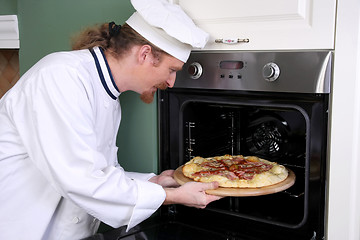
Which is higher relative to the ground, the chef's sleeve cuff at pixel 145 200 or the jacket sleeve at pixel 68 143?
the jacket sleeve at pixel 68 143

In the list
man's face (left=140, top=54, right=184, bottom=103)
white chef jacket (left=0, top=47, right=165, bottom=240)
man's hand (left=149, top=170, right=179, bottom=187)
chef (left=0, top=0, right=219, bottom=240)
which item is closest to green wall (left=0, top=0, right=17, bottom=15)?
chef (left=0, top=0, right=219, bottom=240)

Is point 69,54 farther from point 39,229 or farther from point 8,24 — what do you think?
point 8,24

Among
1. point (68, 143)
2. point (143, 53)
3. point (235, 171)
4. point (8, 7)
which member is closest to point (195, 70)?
point (143, 53)

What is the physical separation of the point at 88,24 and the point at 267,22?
715mm

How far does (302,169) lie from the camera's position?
1625 millimetres

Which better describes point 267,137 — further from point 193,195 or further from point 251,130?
point 193,195

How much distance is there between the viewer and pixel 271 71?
1.28m

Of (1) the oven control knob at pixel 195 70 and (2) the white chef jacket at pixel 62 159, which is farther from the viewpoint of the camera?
(1) the oven control knob at pixel 195 70

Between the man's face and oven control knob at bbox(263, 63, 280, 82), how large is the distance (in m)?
0.26

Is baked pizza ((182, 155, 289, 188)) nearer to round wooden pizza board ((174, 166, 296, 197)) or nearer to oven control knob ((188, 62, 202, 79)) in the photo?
round wooden pizza board ((174, 166, 296, 197))

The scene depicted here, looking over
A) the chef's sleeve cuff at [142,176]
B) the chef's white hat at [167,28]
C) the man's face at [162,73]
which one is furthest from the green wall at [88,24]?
the chef's white hat at [167,28]

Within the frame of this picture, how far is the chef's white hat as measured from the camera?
1257 millimetres

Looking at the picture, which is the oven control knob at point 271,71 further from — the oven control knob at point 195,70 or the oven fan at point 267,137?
the oven fan at point 267,137

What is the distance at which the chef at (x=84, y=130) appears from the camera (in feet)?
3.86
